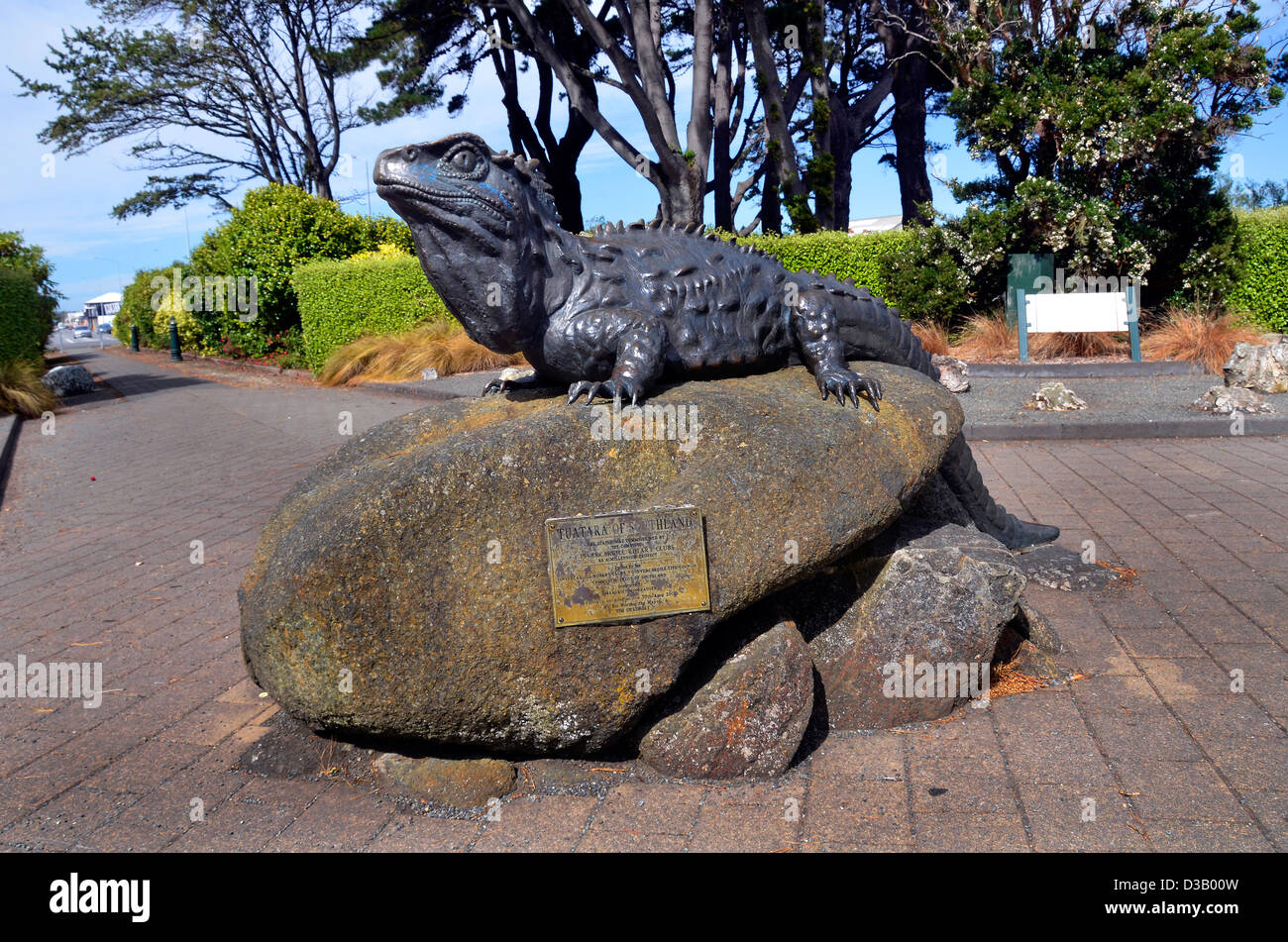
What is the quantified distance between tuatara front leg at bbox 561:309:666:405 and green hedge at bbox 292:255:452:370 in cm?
1458

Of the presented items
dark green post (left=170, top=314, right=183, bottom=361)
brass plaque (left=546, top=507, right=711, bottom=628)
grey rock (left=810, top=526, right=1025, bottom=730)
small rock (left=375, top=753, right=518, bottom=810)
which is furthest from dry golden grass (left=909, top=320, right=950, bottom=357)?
dark green post (left=170, top=314, right=183, bottom=361)

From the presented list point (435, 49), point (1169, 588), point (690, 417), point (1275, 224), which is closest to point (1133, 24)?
point (1275, 224)

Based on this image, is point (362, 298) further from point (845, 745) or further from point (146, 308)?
point (146, 308)

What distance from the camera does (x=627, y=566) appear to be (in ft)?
11.4

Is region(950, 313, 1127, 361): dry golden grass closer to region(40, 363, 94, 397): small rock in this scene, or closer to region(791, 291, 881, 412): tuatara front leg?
region(791, 291, 881, 412): tuatara front leg

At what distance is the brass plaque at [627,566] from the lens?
3.44 metres

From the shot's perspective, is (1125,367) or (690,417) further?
(1125,367)

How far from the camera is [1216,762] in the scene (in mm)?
3520

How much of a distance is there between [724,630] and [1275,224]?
14.8m

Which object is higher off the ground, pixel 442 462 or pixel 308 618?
pixel 442 462

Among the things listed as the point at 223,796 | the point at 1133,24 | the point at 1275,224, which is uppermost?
the point at 1133,24

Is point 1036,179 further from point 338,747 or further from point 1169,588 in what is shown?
point 338,747

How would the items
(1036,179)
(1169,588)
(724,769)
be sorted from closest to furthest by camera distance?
(724,769)
(1169,588)
(1036,179)

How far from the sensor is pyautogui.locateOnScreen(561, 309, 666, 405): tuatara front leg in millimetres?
3928
